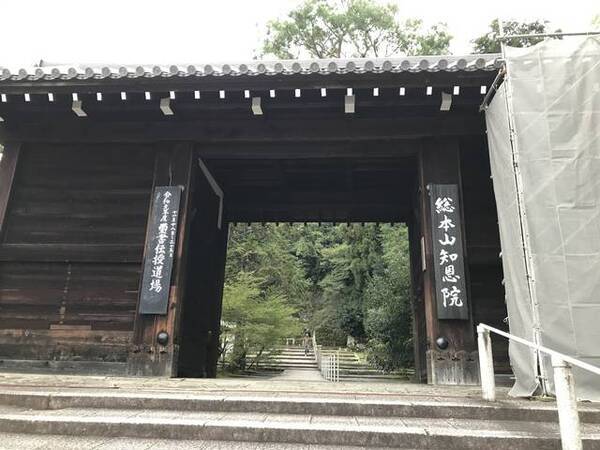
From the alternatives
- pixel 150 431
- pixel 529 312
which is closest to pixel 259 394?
pixel 150 431

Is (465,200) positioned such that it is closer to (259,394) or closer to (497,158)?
(497,158)

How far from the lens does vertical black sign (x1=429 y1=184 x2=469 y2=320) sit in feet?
18.9

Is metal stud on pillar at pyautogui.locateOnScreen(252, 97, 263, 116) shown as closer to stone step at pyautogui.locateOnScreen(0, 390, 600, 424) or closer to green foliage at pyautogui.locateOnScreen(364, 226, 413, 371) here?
stone step at pyautogui.locateOnScreen(0, 390, 600, 424)

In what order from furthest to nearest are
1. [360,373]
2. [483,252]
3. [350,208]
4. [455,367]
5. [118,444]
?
[360,373] < [350,208] < [483,252] < [455,367] < [118,444]

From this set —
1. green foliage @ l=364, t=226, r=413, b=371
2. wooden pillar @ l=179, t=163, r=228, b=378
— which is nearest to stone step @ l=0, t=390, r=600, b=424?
wooden pillar @ l=179, t=163, r=228, b=378

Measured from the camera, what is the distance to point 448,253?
19.6 feet

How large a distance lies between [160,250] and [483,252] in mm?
5086

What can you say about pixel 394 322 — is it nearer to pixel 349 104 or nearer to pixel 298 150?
pixel 298 150

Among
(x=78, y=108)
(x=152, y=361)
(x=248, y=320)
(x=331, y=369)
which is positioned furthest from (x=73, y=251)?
(x=331, y=369)

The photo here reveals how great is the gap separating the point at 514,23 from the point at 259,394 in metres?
19.9

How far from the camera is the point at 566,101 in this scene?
5.02 m

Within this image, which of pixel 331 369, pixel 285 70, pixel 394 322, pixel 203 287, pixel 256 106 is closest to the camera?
pixel 285 70

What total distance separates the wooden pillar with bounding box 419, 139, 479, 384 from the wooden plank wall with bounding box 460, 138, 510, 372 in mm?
678

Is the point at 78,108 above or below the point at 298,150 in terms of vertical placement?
above
